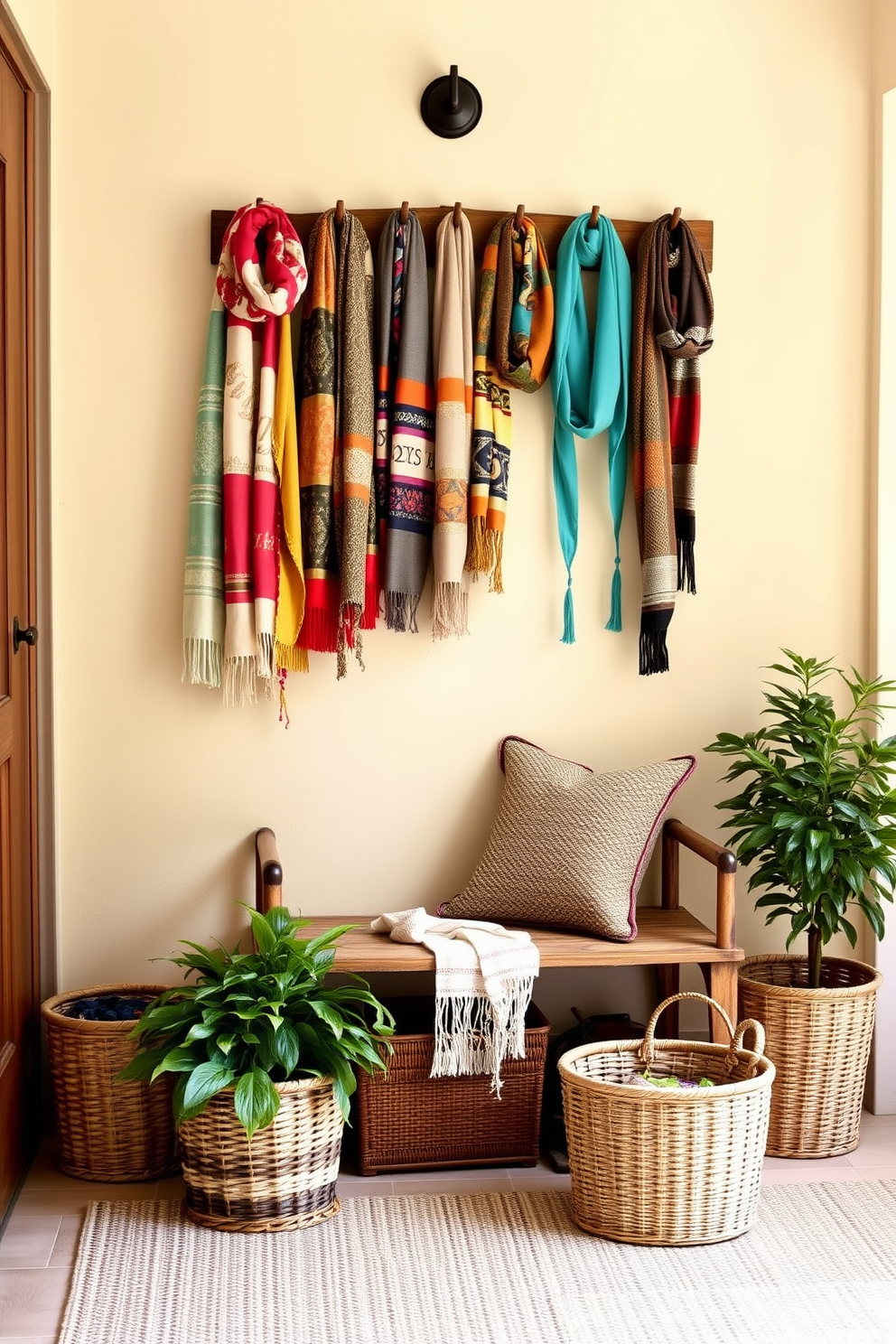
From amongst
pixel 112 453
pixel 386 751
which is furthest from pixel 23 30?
pixel 386 751

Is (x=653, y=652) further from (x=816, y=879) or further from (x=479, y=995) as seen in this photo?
(x=479, y=995)

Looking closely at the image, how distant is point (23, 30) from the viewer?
244cm

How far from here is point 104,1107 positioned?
2.54m

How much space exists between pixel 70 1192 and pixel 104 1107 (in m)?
0.17

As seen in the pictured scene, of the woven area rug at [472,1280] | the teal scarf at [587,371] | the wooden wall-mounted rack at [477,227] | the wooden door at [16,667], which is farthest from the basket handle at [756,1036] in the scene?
the wooden wall-mounted rack at [477,227]

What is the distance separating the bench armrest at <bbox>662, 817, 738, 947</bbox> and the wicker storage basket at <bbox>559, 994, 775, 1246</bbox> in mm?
311

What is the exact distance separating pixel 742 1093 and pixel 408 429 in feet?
4.96

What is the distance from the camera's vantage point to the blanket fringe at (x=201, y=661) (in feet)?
8.99

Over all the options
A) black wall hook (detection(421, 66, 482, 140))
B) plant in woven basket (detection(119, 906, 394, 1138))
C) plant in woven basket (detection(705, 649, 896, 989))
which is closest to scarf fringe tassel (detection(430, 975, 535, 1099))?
plant in woven basket (detection(119, 906, 394, 1138))

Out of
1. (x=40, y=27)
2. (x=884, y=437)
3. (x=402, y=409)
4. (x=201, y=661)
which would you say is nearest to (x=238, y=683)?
(x=201, y=661)

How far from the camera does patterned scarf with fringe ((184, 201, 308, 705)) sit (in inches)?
105

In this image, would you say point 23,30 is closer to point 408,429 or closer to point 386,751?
point 408,429

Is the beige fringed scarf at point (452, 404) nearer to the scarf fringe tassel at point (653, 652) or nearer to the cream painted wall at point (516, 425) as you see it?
the cream painted wall at point (516, 425)

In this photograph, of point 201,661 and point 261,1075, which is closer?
point 261,1075
